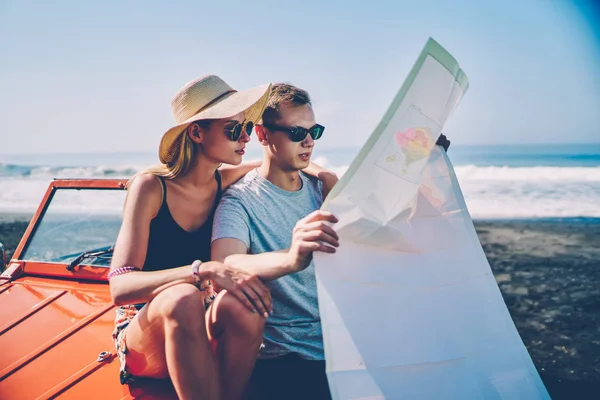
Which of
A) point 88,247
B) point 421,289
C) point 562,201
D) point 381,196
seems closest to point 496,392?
point 421,289

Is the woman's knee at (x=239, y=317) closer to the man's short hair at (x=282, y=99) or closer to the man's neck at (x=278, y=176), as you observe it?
the man's neck at (x=278, y=176)

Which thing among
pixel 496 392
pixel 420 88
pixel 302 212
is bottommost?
pixel 496 392

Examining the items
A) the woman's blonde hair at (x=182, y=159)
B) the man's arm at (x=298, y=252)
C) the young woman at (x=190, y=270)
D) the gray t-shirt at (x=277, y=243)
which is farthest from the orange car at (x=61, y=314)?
the woman's blonde hair at (x=182, y=159)

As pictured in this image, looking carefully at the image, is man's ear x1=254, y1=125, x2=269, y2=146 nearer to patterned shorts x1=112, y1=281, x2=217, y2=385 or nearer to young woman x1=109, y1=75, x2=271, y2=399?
young woman x1=109, y1=75, x2=271, y2=399

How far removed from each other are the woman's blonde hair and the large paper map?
1.08 metres

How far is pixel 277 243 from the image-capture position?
2.35 meters

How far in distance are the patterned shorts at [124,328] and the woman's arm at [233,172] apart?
0.58m

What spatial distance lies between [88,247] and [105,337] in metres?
1.14

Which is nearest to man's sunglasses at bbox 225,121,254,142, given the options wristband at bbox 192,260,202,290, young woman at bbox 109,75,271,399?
young woman at bbox 109,75,271,399

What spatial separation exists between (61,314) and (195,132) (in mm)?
1439

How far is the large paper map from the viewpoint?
4.79 ft

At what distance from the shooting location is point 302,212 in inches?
97.6

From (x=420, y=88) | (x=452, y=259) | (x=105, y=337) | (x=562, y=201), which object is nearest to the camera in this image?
(x=420, y=88)

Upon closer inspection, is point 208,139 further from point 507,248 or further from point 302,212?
point 507,248
